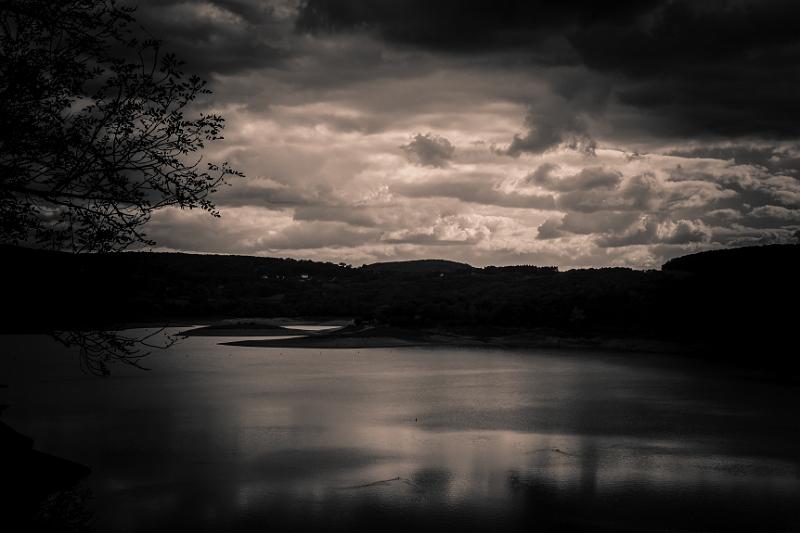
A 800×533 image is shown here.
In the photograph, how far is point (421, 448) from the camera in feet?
96.7

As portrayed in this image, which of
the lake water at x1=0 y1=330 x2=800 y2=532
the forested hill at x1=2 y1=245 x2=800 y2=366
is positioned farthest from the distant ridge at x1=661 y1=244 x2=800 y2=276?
the lake water at x1=0 y1=330 x2=800 y2=532

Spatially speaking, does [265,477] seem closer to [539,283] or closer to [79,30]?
[79,30]

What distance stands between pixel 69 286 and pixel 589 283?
11521 centimetres

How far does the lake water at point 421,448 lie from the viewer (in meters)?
20.4

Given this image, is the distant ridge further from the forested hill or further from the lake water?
the lake water

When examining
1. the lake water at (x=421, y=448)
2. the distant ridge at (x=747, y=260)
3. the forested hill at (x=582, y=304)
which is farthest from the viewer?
the distant ridge at (x=747, y=260)

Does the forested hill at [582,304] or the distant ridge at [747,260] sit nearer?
the forested hill at [582,304]

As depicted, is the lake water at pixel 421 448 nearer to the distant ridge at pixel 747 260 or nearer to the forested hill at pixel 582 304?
the forested hill at pixel 582 304

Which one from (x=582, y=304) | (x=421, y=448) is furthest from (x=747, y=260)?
(x=421, y=448)

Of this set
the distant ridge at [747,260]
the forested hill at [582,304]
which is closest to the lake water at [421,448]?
the forested hill at [582,304]

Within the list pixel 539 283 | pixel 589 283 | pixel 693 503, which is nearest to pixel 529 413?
pixel 693 503

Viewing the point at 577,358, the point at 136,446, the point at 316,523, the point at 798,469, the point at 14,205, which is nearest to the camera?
the point at 14,205

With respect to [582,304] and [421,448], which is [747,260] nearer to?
[582,304]

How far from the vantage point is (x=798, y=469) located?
1027 inches
